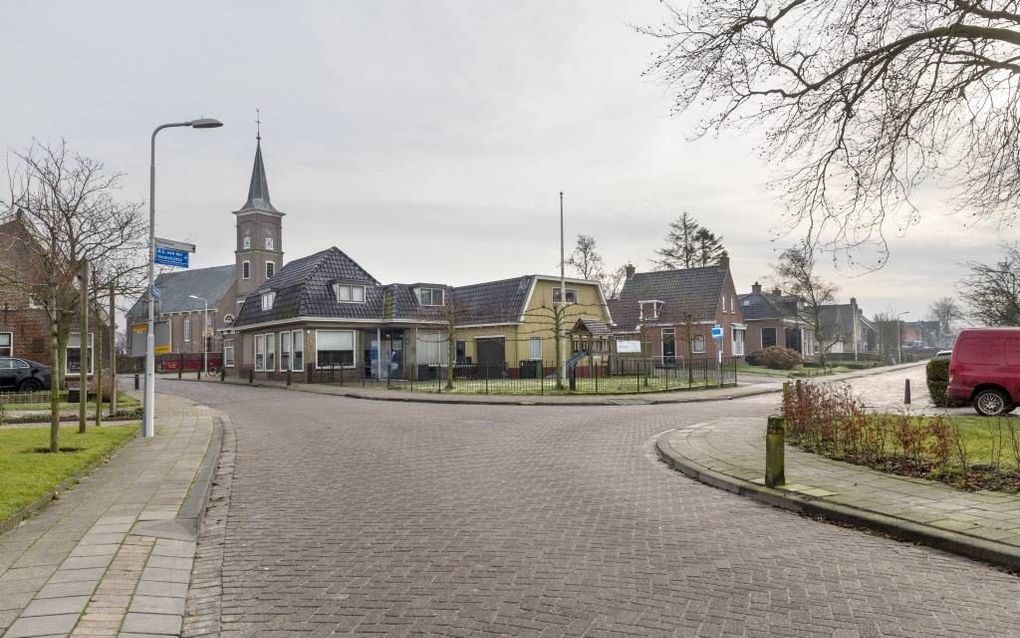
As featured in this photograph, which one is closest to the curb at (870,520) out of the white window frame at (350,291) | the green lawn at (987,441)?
the green lawn at (987,441)

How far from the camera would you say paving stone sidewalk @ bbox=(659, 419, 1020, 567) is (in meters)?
6.09

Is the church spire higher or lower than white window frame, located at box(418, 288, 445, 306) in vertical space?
higher

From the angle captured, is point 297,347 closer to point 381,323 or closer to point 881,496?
point 381,323

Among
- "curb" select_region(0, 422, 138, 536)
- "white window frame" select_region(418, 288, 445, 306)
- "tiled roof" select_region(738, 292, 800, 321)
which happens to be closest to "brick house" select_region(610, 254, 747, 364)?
"tiled roof" select_region(738, 292, 800, 321)

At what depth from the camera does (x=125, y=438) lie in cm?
Answer: 1299

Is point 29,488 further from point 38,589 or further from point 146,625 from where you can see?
point 146,625

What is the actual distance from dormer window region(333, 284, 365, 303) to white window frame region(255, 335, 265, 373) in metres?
6.28

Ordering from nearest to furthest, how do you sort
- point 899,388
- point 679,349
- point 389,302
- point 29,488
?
point 29,488
point 899,388
point 389,302
point 679,349

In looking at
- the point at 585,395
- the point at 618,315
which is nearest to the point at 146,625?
the point at 585,395

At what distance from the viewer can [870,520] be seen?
6.79 meters

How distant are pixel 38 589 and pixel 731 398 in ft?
76.7

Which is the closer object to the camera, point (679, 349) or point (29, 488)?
point (29, 488)

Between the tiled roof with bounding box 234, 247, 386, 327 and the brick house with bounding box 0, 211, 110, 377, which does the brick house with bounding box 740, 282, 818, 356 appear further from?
the brick house with bounding box 0, 211, 110, 377

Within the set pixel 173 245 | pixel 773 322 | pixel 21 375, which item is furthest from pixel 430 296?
pixel 773 322
